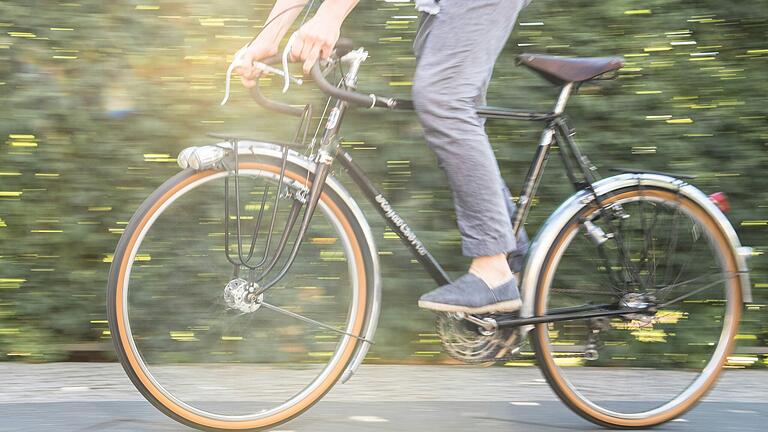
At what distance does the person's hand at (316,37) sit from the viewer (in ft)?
9.78

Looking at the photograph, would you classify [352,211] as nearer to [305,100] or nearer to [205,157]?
[205,157]

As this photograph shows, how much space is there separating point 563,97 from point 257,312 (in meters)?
1.30

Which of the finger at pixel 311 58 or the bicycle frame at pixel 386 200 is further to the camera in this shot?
the bicycle frame at pixel 386 200

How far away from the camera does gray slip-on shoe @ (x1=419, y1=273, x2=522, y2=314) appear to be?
317cm

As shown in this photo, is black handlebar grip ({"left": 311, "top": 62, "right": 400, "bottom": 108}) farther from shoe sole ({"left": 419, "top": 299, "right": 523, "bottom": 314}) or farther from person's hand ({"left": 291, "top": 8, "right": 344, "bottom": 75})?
shoe sole ({"left": 419, "top": 299, "right": 523, "bottom": 314})

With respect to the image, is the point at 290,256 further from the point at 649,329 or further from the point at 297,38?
the point at 649,329

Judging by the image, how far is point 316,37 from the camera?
9.78 feet

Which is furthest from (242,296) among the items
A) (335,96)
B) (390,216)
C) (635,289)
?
(635,289)

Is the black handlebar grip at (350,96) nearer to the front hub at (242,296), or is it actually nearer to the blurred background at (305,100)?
the front hub at (242,296)

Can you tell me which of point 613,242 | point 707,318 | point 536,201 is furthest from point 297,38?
point 707,318

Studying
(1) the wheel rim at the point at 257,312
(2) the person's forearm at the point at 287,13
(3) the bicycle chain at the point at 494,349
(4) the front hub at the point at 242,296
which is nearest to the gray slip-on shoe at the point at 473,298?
(3) the bicycle chain at the point at 494,349

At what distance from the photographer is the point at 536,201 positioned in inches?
165

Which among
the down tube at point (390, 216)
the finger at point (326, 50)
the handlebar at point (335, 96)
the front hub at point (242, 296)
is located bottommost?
the front hub at point (242, 296)

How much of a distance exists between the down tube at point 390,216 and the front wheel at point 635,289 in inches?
15.2
